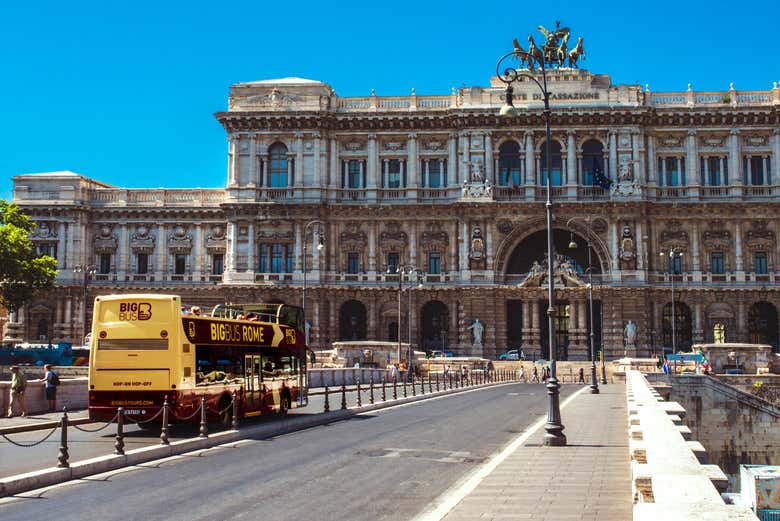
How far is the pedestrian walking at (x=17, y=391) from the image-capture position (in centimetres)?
2862

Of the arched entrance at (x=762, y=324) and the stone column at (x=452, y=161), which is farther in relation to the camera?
the stone column at (x=452, y=161)

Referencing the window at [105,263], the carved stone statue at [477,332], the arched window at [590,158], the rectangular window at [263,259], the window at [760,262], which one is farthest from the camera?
the window at [105,263]

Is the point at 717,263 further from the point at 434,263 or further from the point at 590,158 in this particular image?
the point at 434,263

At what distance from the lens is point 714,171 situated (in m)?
72.9

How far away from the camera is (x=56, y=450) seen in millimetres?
20703

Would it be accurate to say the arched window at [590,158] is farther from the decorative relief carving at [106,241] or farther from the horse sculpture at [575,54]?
the decorative relief carving at [106,241]

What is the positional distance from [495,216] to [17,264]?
36.3m

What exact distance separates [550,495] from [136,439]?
12057mm

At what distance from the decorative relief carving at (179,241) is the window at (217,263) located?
92.3 inches

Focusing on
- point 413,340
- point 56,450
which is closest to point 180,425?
point 56,450

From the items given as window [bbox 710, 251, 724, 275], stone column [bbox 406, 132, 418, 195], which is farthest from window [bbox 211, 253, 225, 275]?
window [bbox 710, 251, 724, 275]

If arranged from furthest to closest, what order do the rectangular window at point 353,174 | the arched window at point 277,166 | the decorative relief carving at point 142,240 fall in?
1. the decorative relief carving at point 142,240
2. the arched window at point 277,166
3. the rectangular window at point 353,174

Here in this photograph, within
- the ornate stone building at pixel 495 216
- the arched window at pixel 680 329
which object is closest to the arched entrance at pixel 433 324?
the ornate stone building at pixel 495 216

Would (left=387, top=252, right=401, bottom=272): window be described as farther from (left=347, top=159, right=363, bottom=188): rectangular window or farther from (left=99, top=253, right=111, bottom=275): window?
(left=99, top=253, right=111, bottom=275): window
